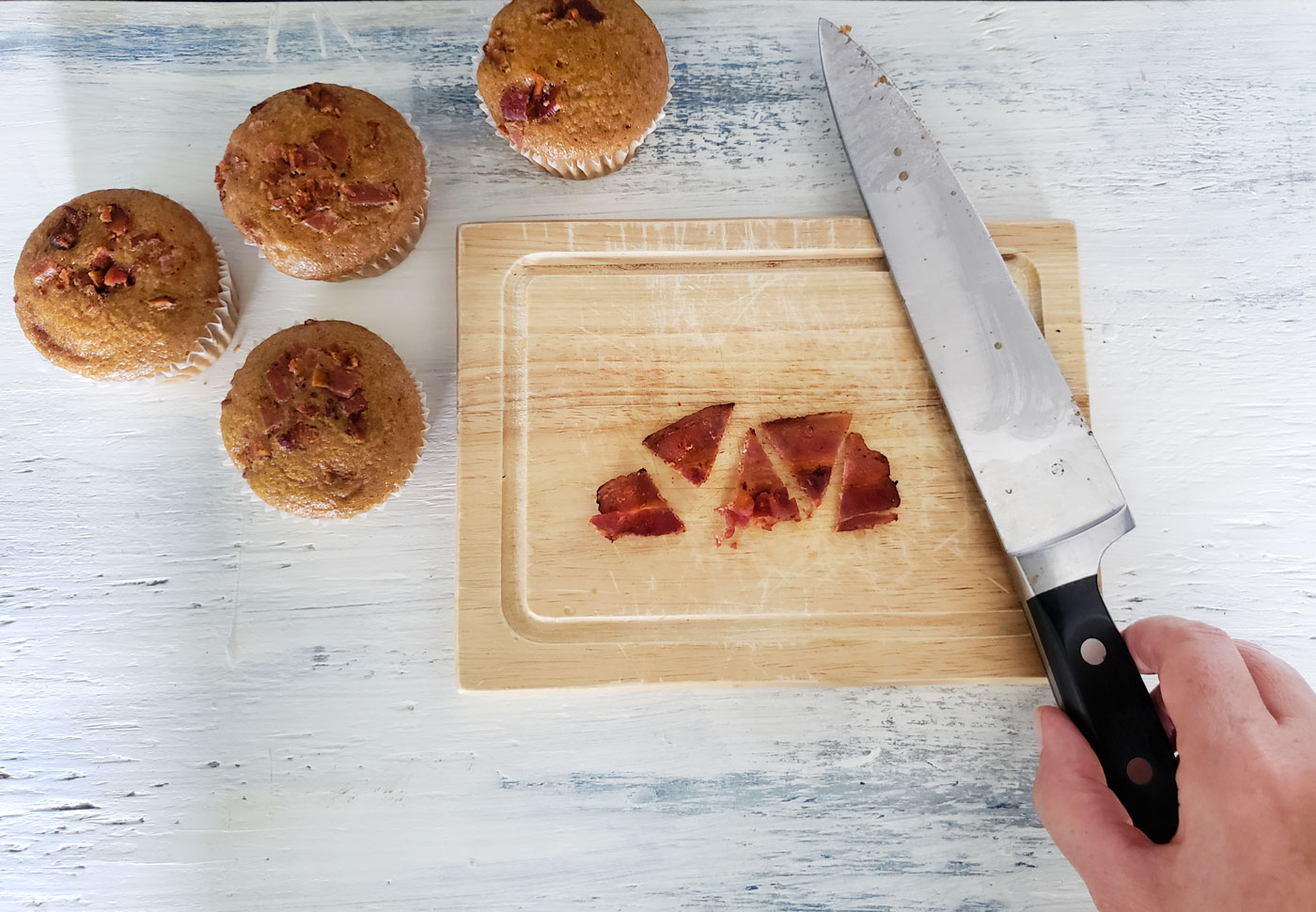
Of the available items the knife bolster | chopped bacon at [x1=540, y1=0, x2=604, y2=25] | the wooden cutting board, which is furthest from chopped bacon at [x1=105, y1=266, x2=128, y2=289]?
the knife bolster

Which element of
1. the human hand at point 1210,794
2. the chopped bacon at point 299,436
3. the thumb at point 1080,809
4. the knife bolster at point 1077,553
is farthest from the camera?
the knife bolster at point 1077,553

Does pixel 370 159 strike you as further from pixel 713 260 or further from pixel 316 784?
pixel 316 784

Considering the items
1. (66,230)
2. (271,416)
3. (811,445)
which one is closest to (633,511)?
(811,445)

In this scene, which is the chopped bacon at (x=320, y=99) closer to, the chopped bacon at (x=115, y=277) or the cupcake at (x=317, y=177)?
the cupcake at (x=317, y=177)

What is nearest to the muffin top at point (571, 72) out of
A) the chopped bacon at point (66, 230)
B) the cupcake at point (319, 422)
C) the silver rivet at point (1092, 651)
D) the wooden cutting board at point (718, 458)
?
the wooden cutting board at point (718, 458)

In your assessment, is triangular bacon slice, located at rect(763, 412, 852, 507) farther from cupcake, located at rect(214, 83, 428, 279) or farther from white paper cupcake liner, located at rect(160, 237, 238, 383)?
white paper cupcake liner, located at rect(160, 237, 238, 383)

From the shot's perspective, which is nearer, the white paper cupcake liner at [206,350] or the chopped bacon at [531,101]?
the chopped bacon at [531,101]

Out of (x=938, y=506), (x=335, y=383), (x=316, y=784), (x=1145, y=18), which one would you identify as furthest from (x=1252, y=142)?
(x=316, y=784)
